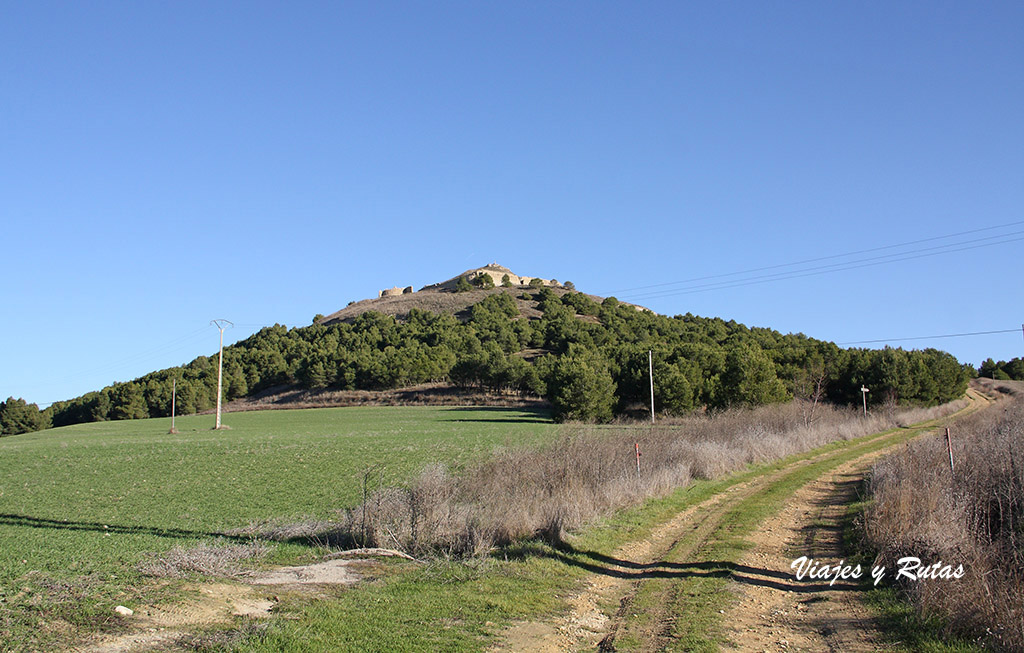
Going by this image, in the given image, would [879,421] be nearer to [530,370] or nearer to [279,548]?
[279,548]

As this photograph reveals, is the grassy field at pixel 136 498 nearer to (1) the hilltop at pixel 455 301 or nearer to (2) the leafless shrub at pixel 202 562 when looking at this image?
(2) the leafless shrub at pixel 202 562

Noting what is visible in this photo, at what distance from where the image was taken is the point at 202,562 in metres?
9.82

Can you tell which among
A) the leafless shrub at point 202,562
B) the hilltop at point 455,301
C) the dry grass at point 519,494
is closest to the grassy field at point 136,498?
the leafless shrub at point 202,562

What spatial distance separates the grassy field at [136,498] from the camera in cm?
838

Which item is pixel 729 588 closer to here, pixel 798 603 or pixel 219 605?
pixel 798 603

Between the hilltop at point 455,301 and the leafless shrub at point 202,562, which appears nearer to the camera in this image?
the leafless shrub at point 202,562

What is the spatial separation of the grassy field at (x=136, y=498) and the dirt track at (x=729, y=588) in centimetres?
503

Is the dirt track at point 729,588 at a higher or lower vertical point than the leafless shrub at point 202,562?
lower

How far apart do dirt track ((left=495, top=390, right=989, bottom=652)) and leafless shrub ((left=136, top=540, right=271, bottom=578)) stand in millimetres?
4804

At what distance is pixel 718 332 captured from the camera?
106m

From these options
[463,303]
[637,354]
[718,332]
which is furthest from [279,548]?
[463,303]

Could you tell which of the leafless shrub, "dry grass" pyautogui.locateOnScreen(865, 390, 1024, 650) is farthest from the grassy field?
"dry grass" pyautogui.locateOnScreen(865, 390, 1024, 650)

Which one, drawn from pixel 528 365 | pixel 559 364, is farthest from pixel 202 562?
pixel 528 365

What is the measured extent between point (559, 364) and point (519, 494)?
4828 centimetres
